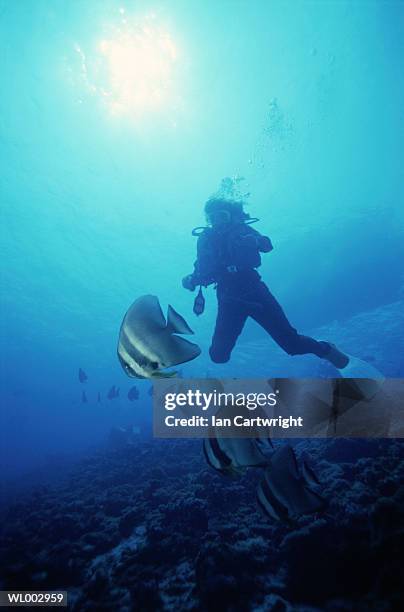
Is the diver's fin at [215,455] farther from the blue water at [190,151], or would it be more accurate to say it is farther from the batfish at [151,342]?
the blue water at [190,151]

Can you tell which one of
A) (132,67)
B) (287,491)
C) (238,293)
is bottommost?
(287,491)

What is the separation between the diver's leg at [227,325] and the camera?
7.47 metres

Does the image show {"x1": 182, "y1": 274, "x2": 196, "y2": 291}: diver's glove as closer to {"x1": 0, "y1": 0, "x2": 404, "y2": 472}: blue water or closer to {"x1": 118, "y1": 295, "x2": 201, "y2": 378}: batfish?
{"x1": 118, "y1": 295, "x2": 201, "y2": 378}: batfish

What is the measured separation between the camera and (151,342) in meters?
1.32

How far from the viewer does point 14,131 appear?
2056 cm

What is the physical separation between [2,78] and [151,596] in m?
24.7

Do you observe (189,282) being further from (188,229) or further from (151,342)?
(188,229)

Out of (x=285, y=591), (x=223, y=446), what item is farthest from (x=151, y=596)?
(x=223, y=446)

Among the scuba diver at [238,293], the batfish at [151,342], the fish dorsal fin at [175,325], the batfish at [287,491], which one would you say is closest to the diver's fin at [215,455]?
the batfish at [287,491]

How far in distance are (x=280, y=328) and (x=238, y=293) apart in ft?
4.21

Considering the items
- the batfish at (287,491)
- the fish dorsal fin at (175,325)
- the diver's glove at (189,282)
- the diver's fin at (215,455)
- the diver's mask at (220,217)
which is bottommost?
the batfish at (287,491)

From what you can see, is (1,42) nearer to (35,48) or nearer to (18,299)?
(35,48)

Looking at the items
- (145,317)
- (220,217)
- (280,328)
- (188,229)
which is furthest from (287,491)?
(188,229)

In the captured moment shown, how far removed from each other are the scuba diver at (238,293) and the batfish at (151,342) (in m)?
5.78
